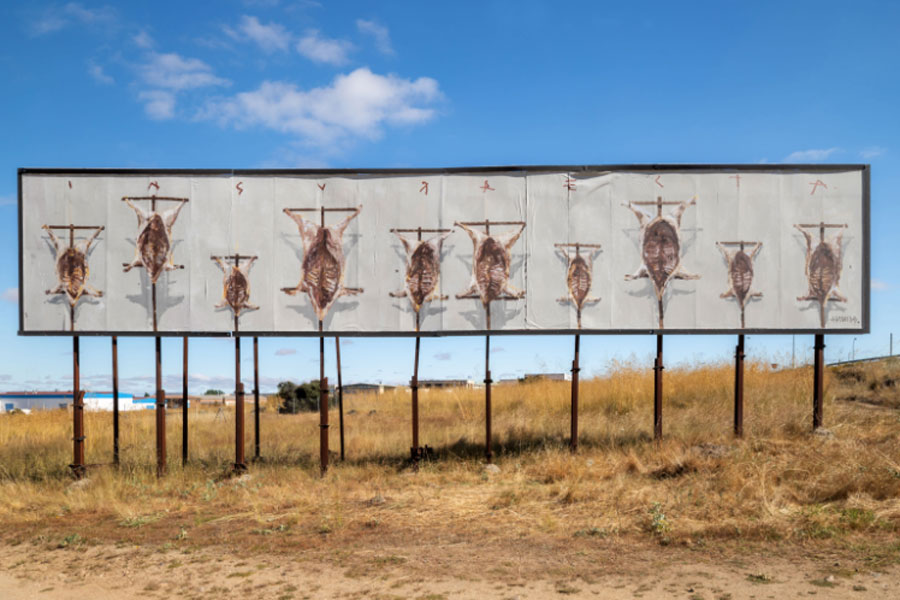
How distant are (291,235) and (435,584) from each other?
25.4 ft

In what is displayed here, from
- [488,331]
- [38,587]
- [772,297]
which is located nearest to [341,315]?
[488,331]

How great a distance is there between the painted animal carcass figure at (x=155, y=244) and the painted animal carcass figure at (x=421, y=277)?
425 cm

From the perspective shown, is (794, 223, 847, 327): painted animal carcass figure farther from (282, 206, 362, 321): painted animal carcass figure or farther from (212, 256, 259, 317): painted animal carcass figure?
(212, 256, 259, 317): painted animal carcass figure

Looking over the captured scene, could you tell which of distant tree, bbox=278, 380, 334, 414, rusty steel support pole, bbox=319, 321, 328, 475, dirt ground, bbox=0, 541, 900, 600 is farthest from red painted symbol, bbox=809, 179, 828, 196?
distant tree, bbox=278, 380, 334, 414

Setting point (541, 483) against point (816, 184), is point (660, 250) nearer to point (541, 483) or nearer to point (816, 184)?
point (816, 184)

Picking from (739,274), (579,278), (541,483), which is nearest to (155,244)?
(579,278)

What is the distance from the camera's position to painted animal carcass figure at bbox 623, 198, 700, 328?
1284 cm

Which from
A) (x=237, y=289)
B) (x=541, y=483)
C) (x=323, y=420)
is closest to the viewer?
(x=541, y=483)

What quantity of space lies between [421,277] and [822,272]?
25.1ft

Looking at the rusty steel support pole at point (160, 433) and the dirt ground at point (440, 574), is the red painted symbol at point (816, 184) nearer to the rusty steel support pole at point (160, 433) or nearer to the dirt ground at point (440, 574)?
the dirt ground at point (440, 574)

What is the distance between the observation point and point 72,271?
12.8 metres

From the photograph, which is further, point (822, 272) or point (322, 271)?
point (822, 272)

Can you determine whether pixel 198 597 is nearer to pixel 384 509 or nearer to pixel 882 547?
pixel 384 509

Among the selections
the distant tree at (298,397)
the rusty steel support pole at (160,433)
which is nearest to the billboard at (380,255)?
the rusty steel support pole at (160,433)
